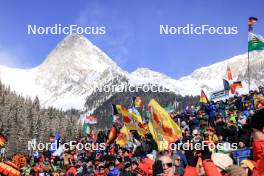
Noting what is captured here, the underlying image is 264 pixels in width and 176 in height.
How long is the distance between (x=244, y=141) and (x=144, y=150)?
242 inches

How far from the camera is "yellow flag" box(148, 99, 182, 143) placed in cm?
1040

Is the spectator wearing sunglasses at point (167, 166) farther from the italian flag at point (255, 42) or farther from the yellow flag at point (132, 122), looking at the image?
the italian flag at point (255, 42)

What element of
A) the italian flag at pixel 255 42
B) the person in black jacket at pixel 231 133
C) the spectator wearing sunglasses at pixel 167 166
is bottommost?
the spectator wearing sunglasses at pixel 167 166

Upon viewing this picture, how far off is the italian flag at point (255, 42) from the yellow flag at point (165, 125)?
13027 mm

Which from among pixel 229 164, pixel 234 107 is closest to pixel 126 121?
pixel 234 107

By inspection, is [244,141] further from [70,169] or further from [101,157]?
[101,157]

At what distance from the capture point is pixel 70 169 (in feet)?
64.5

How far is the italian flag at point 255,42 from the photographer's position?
22562mm

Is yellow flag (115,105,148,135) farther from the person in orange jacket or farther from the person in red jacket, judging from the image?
the person in red jacket

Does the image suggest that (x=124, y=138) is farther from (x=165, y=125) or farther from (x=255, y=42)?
(x=165, y=125)

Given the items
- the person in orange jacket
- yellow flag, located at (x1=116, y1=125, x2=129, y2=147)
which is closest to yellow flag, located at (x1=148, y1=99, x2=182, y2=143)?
the person in orange jacket

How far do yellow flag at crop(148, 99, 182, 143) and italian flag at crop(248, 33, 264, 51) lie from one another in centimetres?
1303

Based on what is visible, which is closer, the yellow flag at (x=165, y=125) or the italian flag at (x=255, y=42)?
the yellow flag at (x=165, y=125)

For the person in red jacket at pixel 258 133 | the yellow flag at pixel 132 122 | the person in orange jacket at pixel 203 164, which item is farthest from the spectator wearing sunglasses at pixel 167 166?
the yellow flag at pixel 132 122
